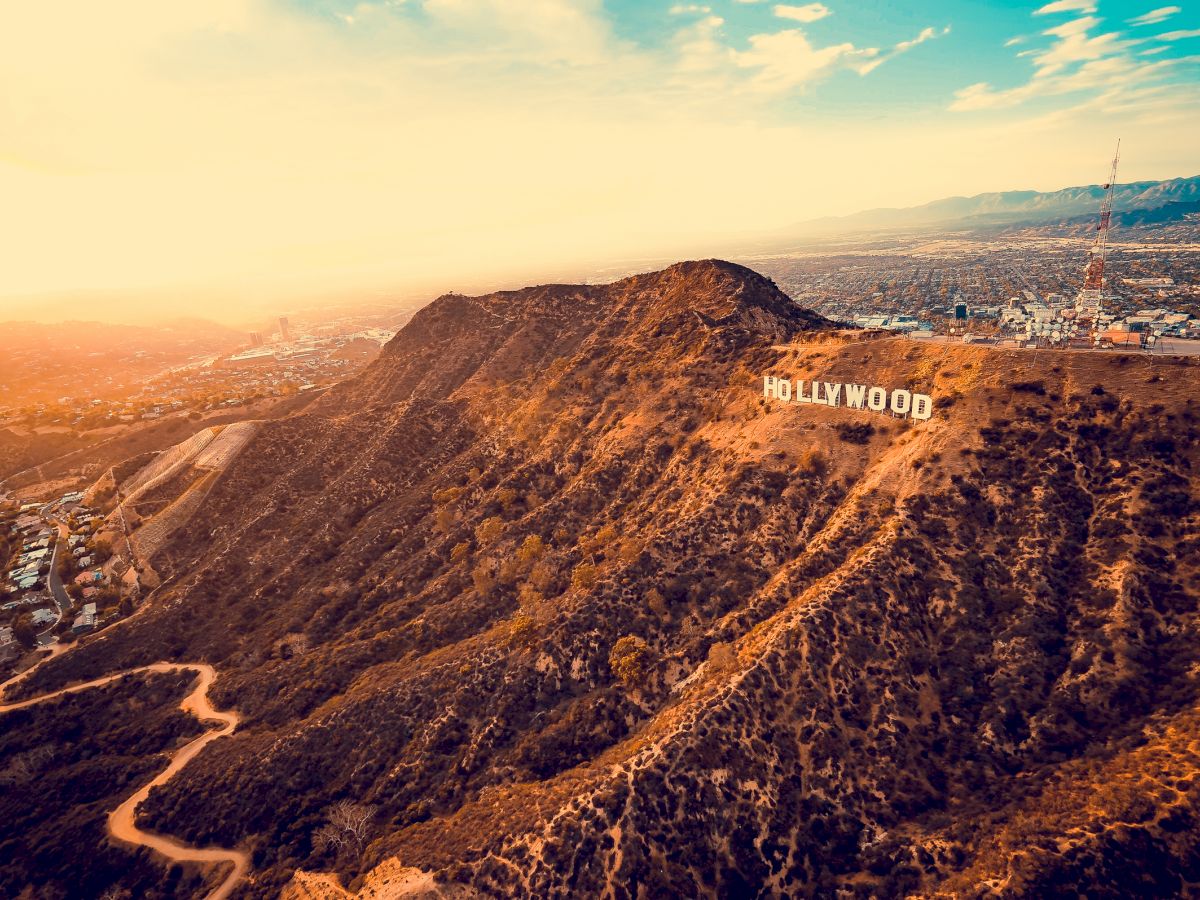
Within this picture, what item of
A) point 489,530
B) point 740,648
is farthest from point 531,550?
point 740,648

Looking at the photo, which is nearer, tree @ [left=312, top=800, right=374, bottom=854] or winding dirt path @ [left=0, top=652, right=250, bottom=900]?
tree @ [left=312, top=800, right=374, bottom=854]

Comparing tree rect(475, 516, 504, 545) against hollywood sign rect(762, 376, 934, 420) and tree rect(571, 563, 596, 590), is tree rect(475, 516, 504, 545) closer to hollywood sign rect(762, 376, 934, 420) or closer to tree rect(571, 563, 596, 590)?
tree rect(571, 563, 596, 590)

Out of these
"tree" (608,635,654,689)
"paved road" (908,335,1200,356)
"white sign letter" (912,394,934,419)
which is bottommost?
"tree" (608,635,654,689)

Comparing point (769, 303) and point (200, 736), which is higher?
point (769, 303)

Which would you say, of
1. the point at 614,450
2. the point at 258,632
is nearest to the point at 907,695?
the point at 614,450

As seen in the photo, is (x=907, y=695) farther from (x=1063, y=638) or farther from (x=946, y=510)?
(x=946, y=510)

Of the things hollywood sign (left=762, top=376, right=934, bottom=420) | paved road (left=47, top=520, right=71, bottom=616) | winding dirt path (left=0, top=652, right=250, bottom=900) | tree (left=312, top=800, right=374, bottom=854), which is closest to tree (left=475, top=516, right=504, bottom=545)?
winding dirt path (left=0, top=652, right=250, bottom=900)
